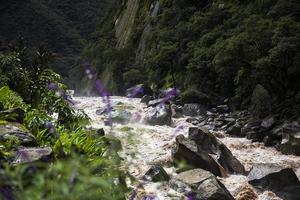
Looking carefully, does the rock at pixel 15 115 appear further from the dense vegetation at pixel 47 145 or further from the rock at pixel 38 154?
the rock at pixel 38 154

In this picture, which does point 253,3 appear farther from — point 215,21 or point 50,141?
point 50,141

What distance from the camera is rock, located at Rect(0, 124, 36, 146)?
7.01 metres

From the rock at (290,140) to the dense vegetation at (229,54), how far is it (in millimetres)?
3406

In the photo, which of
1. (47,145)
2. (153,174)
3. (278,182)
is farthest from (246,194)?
(47,145)

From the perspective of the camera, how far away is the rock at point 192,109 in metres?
26.3

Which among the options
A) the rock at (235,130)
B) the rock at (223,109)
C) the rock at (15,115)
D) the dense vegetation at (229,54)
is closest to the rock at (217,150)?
the rock at (15,115)

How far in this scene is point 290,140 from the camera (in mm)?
16328

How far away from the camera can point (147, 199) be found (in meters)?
3.48

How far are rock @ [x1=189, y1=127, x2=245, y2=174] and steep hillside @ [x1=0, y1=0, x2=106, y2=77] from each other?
289 ft

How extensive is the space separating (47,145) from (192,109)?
19244mm

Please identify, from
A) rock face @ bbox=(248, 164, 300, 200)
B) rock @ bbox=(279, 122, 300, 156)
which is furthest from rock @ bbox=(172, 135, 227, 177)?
rock @ bbox=(279, 122, 300, 156)

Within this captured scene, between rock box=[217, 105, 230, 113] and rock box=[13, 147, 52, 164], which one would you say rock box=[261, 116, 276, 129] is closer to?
rock box=[217, 105, 230, 113]

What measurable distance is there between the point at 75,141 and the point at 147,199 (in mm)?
5160

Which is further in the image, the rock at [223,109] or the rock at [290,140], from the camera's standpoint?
the rock at [223,109]
